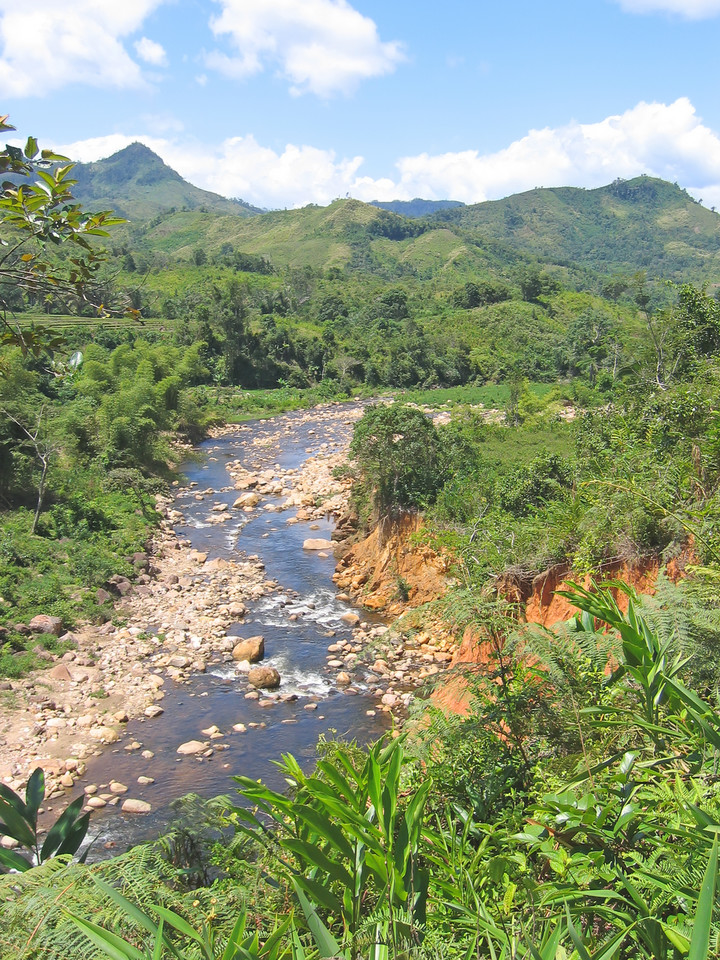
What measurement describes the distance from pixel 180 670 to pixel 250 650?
127cm

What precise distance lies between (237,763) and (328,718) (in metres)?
1.65

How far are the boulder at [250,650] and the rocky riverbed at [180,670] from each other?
3 centimetres

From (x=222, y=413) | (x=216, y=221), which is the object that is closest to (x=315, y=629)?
(x=222, y=413)

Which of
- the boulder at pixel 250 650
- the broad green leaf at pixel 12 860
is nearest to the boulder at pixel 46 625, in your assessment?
the boulder at pixel 250 650

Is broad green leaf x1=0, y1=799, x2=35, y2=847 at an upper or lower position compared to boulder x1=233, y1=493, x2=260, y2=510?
upper

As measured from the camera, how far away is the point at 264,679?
11000 mm

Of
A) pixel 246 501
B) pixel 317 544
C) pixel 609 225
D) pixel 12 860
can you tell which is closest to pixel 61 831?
pixel 12 860

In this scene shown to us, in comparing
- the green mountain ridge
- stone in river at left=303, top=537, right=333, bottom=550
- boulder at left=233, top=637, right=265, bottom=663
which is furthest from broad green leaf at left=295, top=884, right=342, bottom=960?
the green mountain ridge

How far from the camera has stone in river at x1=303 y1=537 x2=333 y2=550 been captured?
17250 millimetres

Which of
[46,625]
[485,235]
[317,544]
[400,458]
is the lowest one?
[317,544]

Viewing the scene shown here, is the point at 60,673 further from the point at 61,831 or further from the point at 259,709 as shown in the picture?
the point at 61,831

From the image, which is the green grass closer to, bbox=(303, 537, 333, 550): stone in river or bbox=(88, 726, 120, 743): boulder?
bbox=(303, 537, 333, 550): stone in river

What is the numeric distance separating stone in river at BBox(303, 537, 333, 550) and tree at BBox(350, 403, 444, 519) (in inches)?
106

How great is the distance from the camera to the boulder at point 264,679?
1100cm
